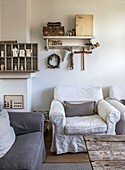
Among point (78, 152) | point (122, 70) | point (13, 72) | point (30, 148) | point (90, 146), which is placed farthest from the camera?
point (122, 70)

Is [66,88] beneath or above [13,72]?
beneath

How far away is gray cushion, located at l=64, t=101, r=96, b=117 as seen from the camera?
380cm

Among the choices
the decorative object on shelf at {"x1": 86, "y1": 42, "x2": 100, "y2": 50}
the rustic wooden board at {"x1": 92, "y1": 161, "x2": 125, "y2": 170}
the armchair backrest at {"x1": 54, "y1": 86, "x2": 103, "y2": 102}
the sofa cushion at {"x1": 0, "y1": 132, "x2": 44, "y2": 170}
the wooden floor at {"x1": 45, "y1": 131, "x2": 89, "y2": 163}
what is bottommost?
the wooden floor at {"x1": 45, "y1": 131, "x2": 89, "y2": 163}

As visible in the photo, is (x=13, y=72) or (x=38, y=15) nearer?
(x=13, y=72)

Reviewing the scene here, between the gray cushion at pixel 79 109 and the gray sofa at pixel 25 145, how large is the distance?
0.89 metres

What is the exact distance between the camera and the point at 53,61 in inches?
175

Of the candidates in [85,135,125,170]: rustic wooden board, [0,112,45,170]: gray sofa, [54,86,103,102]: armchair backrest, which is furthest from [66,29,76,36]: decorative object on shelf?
[85,135,125,170]: rustic wooden board

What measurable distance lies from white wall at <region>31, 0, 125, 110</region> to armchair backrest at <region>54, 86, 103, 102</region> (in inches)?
13.6

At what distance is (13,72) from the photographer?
380cm

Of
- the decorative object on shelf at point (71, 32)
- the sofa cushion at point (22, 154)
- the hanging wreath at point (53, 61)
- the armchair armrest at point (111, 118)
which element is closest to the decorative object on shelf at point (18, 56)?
the hanging wreath at point (53, 61)

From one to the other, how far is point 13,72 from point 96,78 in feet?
5.35

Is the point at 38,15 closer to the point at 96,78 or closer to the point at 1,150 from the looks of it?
the point at 96,78

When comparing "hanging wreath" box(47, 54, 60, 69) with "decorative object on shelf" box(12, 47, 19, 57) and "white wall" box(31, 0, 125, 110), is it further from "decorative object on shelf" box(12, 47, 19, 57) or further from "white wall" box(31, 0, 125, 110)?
"decorative object on shelf" box(12, 47, 19, 57)

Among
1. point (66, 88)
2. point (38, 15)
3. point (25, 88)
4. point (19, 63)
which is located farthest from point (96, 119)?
point (38, 15)
